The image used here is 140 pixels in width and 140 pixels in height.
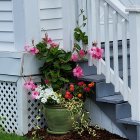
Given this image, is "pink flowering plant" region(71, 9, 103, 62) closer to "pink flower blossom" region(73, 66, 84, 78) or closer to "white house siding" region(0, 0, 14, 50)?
"pink flower blossom" region(73, 66, 84, 78)

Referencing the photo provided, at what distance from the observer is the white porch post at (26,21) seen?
7.11 metres

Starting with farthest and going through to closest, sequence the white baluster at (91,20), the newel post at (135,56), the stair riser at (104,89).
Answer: the white baluster at (91,20) → the stair riser at (104,89) → the newel post at (135,56)

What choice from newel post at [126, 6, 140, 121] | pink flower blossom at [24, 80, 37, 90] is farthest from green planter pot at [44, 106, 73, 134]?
newel post at [126, 6, 140, 121]

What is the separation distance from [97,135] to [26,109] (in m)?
0.95

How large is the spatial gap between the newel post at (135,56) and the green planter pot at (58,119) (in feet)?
2.71

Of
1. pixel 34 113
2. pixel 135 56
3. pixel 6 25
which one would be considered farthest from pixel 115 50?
pixel 6 25

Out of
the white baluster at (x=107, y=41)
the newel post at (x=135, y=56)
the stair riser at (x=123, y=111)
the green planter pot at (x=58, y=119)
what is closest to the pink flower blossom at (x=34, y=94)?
the green planter pot at (x=58, y=119)

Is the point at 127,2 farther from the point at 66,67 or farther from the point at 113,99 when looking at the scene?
the point at 113,99

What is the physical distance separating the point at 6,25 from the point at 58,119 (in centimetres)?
145

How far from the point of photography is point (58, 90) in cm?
707

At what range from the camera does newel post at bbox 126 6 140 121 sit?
6.43 meters

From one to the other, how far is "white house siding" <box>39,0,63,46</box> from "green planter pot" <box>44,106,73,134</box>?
0.99 meters

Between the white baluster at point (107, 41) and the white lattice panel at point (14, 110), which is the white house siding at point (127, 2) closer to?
the white baluster at point (107, 41)

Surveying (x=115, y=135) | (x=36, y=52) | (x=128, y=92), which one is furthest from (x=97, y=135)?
(x=36, y=52)
